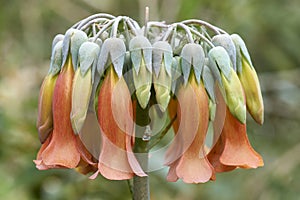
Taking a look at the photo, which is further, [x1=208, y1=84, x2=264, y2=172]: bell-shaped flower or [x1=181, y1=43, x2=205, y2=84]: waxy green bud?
[x1=208, y1=84, x2=264, y2=172]: bell-shaped flower

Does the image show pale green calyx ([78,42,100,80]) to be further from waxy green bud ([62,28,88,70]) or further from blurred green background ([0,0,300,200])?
blurred green background ([0,0,300,200])

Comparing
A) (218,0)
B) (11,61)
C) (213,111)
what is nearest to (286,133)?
(218,0)

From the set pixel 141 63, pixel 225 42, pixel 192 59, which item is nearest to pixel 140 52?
pixel 141 63

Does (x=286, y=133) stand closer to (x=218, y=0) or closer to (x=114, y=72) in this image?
(x=218, y=0)

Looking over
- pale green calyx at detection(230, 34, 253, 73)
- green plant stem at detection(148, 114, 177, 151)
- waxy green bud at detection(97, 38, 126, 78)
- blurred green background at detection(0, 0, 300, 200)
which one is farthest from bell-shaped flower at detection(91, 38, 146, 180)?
blurred green background at detection(0, 0, 300, 200)

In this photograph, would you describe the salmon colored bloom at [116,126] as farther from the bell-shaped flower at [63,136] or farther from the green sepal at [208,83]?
the green sepal at [208,83]

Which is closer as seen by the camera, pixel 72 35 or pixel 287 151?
pixel 72 35
